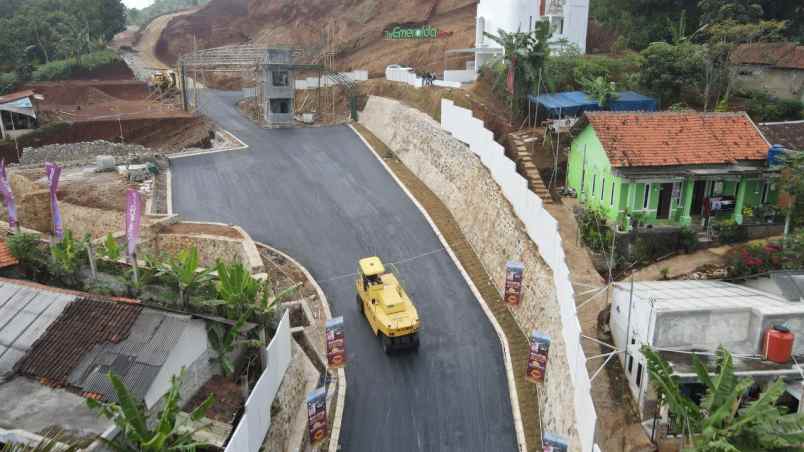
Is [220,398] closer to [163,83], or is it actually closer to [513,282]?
[513,282]

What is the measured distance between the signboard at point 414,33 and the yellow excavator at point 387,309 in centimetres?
5210

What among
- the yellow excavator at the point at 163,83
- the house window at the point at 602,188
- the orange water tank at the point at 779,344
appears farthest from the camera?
the yellow excavator at the point at 163,83

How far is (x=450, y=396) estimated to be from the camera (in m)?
23.7

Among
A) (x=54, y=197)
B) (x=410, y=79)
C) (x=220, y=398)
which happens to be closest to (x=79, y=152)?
(x=54, y=197)

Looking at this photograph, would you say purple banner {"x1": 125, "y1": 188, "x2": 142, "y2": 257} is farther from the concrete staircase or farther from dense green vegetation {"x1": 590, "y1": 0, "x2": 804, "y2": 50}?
dense green vegetation {"x1": 590, "y1": 0, "x2": 804, "y2": 50}

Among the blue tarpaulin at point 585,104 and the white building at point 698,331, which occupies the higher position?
the blue tarpaulin at point 585,104

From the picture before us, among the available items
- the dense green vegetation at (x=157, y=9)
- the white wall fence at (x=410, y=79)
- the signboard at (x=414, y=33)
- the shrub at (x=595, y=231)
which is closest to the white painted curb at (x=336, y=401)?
the shrub at (x=595, y=231)

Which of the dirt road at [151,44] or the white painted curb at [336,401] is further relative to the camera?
the dirt road at [151,44]

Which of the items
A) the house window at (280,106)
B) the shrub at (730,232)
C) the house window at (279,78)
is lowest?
the shrub at (730,232)

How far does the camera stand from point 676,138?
96.4ft

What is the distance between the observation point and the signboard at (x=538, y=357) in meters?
22.2

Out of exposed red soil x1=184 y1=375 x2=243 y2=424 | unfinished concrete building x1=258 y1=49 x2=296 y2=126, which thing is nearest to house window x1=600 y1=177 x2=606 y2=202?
exposed red soil x1=184 y1=375 x2=243 y2=424

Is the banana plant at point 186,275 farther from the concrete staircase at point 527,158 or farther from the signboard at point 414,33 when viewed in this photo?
the signboard at point 414,33

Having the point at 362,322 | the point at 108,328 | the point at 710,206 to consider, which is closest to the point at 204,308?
the point at 108,328
